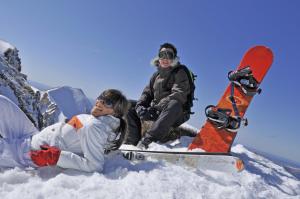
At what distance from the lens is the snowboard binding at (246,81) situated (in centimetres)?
582

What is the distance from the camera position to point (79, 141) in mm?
Answer: 3441

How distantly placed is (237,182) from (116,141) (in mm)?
1710

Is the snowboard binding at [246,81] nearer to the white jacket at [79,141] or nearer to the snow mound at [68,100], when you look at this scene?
the white jacket at [79,141]

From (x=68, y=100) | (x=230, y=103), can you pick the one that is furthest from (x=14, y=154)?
(x=68, y=100)

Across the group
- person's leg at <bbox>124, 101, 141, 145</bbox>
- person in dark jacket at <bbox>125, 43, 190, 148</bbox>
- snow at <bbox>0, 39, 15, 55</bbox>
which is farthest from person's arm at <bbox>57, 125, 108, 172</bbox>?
snow at <bbox>0, 39, 15, 55</bbox>

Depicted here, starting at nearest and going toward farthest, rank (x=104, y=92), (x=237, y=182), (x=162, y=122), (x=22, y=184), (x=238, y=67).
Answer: (x=22, y=184) → (x=104, y=92) → (x=237, y=182) → (x=162, y=122) → (x=238, y=67)

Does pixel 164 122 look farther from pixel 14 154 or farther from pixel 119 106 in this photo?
pixel 14 154

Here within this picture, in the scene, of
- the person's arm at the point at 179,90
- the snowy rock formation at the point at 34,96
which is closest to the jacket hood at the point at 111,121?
the person's arm at the point at 179,90

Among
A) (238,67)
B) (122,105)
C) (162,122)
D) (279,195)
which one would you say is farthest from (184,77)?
(279,195)

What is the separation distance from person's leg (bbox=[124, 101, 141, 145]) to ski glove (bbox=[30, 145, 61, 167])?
2863 mm

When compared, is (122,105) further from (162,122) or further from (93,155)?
A: (162,122)

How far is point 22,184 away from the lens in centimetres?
281

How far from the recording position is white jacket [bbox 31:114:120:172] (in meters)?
3.26

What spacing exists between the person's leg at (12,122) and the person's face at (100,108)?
0.83 meters
